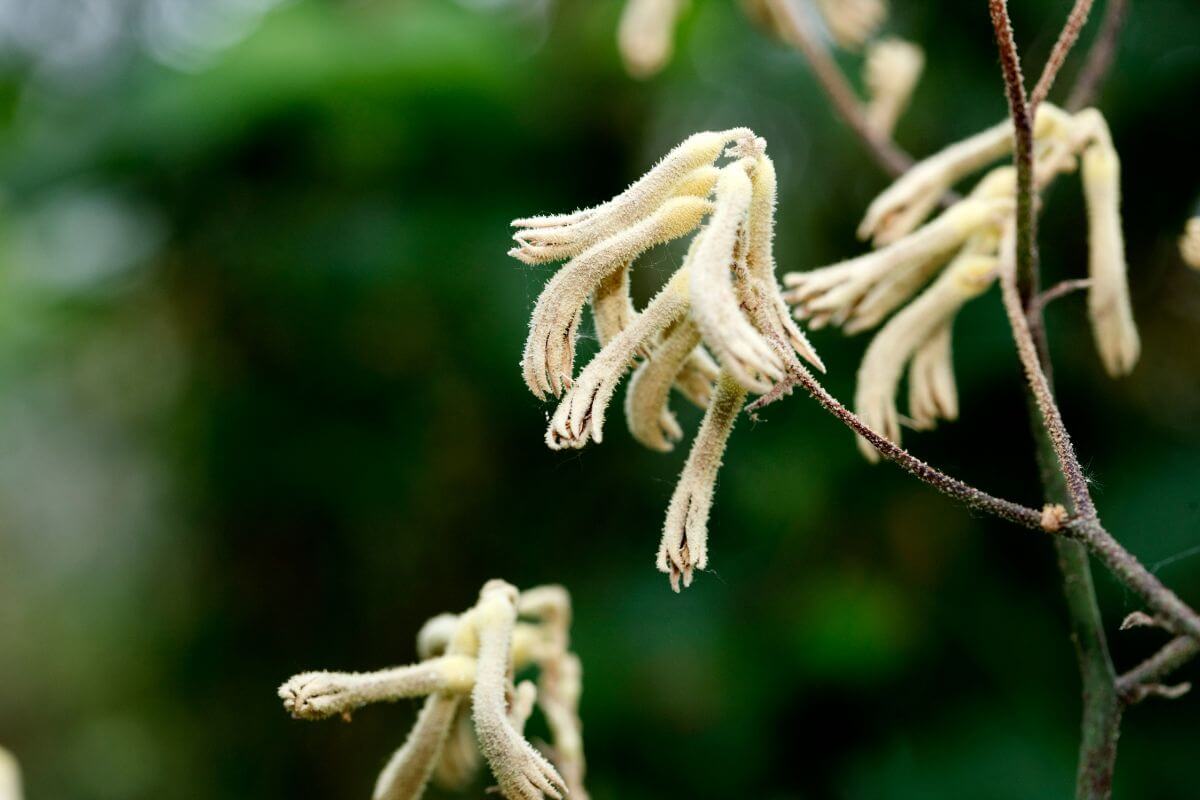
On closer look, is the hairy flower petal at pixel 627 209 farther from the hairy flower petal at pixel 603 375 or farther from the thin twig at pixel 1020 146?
the thin twig at pixel 1020 146

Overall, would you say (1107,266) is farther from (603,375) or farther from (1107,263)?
(603,375)

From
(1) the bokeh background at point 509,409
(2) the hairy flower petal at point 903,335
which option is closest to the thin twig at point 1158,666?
(2) the hairy flower petal at point 903,335

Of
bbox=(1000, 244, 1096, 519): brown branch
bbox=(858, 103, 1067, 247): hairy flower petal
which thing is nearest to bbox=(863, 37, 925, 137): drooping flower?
bbox=(858, 103, 1067, 247): hairy flower petal

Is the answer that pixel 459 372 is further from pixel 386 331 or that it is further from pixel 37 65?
pixel 37 65

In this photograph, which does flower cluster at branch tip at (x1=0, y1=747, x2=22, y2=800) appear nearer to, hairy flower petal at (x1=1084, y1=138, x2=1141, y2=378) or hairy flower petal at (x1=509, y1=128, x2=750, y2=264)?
hairy flower petal at (x1=509, y1=128, x2=750, y2=264)

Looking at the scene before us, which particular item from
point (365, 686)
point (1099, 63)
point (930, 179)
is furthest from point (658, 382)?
point (1099, 63)

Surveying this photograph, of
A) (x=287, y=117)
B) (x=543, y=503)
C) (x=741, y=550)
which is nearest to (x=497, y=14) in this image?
(x=287, y=117)
